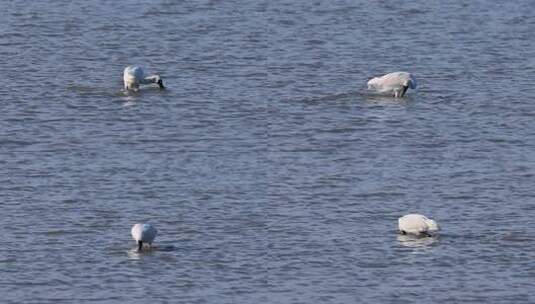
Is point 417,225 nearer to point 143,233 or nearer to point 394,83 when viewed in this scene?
point 143,233

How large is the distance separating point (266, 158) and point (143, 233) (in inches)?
220

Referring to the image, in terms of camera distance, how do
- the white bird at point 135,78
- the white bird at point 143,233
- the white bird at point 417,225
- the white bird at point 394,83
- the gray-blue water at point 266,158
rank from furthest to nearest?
1. the white bird at point 135,78
2. the white bird at point 394,83
3. the white bird at point 417,225
4. the white bird at point 143,233
5. the gray-blue water at point 266,158

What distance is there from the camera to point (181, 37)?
4097 cm

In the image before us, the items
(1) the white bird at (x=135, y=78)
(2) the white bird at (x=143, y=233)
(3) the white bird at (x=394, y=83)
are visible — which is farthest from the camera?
(1) the white bird at (x=135, y=78)

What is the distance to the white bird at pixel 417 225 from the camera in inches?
969

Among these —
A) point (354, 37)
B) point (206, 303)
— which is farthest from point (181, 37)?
point (206, 303)

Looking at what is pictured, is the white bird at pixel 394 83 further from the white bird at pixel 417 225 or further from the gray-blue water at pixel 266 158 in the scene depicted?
the white bird at pixel 417 225

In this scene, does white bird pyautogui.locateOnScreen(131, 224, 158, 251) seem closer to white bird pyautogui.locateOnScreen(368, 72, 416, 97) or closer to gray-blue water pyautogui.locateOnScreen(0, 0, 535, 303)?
gray-blue water pyautogui.locateOnScreen(0, 0, 535, 303)

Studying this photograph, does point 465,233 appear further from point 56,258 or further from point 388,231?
point 56,258

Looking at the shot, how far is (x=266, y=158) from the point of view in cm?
2912

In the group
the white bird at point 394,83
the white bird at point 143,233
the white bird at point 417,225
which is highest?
the white bird at point 394,83

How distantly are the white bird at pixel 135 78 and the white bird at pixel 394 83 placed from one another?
3.70 m

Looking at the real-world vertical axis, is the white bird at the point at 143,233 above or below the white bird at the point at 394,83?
below

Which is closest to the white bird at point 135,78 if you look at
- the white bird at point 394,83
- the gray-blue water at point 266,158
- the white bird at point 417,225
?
the gray-blue water at point 266,158
